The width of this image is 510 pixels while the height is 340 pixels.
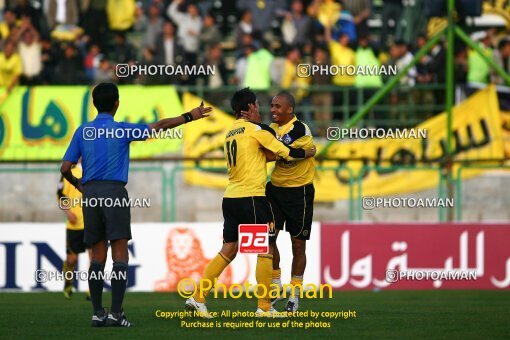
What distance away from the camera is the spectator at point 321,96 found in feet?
78.2

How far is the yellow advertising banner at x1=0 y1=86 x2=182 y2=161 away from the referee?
10550 millimetres

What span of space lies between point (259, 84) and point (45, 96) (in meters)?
4.06

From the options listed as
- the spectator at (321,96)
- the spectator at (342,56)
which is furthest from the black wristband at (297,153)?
the spectator at (342,56)

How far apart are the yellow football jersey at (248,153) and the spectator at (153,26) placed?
12.1 m

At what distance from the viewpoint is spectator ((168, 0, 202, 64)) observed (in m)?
24.9

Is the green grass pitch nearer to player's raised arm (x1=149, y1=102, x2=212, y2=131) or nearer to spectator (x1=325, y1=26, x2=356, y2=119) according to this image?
player's raised arm (x1=149, y1=102, x2=212, y2=131)

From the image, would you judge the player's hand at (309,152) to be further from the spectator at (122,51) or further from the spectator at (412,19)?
the spectator at (412,19)

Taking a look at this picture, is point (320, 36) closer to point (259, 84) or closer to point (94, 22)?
point (259, 84)

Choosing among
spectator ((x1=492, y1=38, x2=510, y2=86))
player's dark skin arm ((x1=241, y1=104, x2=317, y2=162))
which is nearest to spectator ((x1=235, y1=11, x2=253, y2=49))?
spectator ((x1=492, y1=38, x2=510, y2=86))

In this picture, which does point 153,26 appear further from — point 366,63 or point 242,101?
point 242,101

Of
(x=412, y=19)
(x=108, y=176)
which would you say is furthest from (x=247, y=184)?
(x=412, y=19)

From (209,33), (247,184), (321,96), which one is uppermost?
(209,33)

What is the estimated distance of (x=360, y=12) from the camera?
25203 millimetres

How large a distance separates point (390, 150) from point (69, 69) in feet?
21.7
